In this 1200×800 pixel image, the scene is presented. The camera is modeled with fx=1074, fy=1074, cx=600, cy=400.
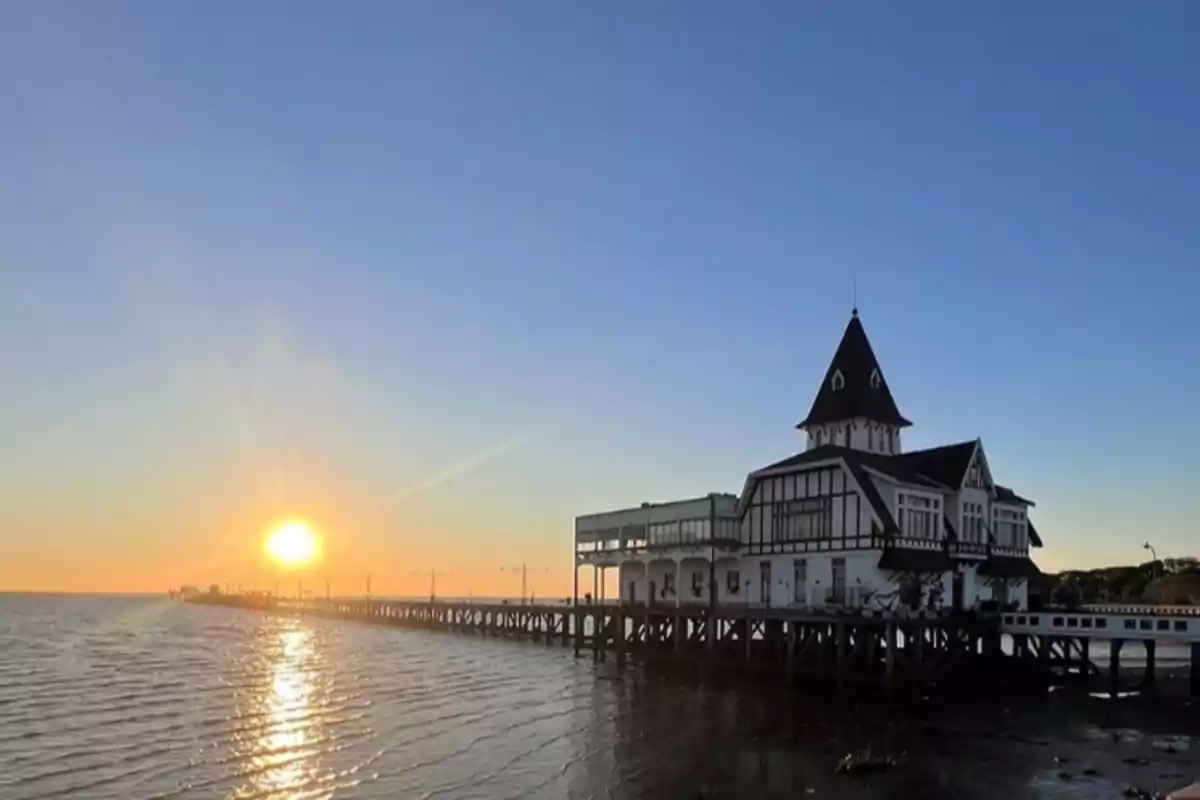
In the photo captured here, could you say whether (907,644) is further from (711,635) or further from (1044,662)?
(711,635)

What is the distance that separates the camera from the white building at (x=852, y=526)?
41.3 metres

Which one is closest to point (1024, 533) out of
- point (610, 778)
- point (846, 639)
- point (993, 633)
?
point (993, 633)

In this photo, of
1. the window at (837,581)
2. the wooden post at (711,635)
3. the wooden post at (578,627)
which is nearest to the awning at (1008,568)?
the window at (837,581)

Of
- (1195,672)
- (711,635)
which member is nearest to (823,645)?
(711,635)

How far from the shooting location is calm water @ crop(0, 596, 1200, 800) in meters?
24.2

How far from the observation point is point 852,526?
41.9 m

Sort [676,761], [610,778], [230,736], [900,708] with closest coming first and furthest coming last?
[610,778]
[676,761]
[230,736]
[900,708]

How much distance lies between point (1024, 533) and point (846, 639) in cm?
1336

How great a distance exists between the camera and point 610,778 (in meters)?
25.2

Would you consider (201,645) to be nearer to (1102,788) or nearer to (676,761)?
(676,761)

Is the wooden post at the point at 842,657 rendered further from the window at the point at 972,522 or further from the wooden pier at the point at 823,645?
the window at the point at 972,522

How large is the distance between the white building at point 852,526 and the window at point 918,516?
0.18 ft

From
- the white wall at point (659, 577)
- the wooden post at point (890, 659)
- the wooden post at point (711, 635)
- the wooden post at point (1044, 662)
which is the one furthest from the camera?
the white wall at point (659, 577)

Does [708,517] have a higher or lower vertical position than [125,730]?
higher
